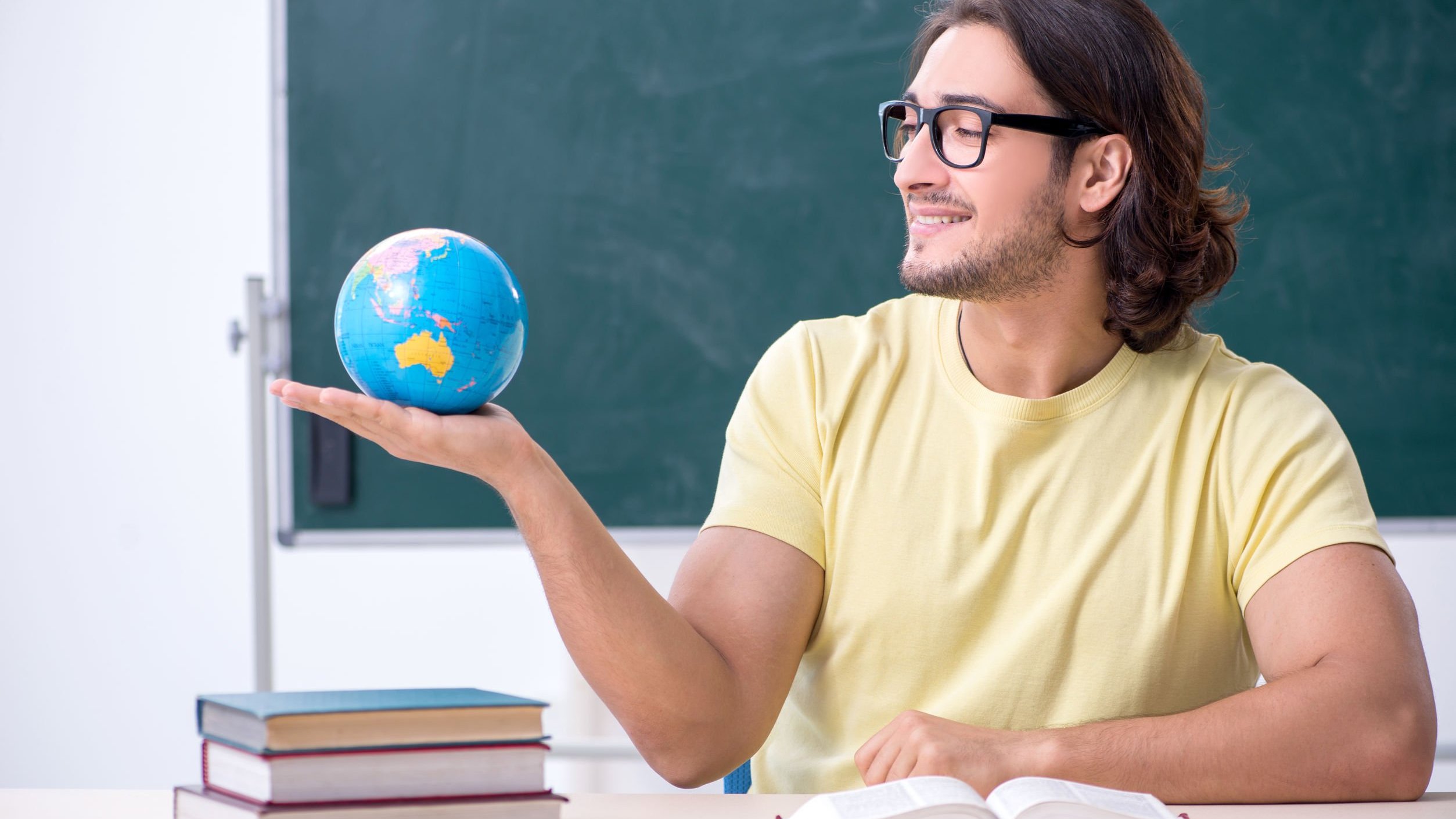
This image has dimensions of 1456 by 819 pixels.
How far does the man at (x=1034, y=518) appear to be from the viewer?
1379 mm

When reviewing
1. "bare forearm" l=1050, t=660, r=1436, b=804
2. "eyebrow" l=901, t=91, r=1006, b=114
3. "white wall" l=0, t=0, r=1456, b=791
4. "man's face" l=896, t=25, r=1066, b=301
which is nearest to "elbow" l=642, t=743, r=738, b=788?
"bare forearm" l=1050, t=660, r=1436, b=804

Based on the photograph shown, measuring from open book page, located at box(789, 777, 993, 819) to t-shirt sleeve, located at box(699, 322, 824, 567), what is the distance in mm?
694

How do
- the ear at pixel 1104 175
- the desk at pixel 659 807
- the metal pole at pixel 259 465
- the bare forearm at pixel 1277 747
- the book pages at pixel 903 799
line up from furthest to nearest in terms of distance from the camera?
the metal pole at pixel 259 465, the ear at pixel 1104 175, the bare forearm at pixel 1277 747, the desk at pixel 659 807, the book pages at pixel 903 799

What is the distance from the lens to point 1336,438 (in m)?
1.67

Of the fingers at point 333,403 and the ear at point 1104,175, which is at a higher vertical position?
the ear at point 1104,175

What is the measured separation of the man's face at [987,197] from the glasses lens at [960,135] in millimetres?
16

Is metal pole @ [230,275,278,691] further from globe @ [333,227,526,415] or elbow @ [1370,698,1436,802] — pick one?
elbow @ [1370,698,1436,802]

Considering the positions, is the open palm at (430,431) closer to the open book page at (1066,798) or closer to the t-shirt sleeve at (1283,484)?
the open book page at (1066,798)

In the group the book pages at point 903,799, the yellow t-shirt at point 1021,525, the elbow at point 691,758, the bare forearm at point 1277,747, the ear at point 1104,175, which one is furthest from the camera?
the ear at point 1104,175

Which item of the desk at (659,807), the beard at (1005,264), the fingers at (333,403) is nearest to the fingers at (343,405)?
the fingers at (333,403)

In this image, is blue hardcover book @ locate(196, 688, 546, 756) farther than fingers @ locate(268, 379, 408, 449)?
No

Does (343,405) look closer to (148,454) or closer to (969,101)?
(969,101)

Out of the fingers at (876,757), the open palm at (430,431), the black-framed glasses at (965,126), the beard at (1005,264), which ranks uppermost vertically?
the black-framed glasses at (965,126)

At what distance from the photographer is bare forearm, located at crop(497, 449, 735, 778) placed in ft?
4.41
